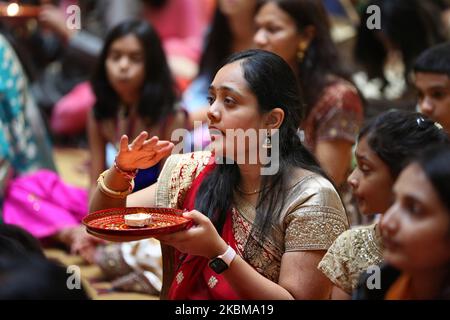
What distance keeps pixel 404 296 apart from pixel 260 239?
0.51 meters

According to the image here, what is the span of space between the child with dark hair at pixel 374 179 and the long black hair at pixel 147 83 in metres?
1.67

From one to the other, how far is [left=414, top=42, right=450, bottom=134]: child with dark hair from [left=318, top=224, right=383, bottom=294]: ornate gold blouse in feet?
2.48

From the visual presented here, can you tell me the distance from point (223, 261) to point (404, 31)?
2752mm

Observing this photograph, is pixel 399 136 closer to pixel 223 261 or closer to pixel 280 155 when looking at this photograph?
pixel 280 155

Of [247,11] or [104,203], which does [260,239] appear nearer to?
[104,203]

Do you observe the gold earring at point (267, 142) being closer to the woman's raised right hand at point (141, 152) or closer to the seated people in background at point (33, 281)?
the woman's raised right hand at point (141, 152)

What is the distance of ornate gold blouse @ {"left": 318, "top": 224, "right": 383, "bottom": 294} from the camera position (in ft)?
6.61

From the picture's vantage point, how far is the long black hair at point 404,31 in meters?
4.26

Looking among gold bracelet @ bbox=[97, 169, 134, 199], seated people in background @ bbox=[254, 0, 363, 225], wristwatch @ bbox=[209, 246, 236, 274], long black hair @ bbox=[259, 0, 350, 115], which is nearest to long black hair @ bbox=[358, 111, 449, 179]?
wristwatch @ bbox=[209, 246, 236, 274]

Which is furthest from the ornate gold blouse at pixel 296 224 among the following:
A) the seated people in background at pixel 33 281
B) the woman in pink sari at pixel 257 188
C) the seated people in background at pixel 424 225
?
the seated people in background at pixel 33 281

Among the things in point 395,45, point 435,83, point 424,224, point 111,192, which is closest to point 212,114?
point 111,192

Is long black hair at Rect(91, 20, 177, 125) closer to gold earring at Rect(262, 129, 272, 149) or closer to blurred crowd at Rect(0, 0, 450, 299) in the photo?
blurred crowd at Rect(0, 0, 450, 299)

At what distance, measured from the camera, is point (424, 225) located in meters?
1.58
